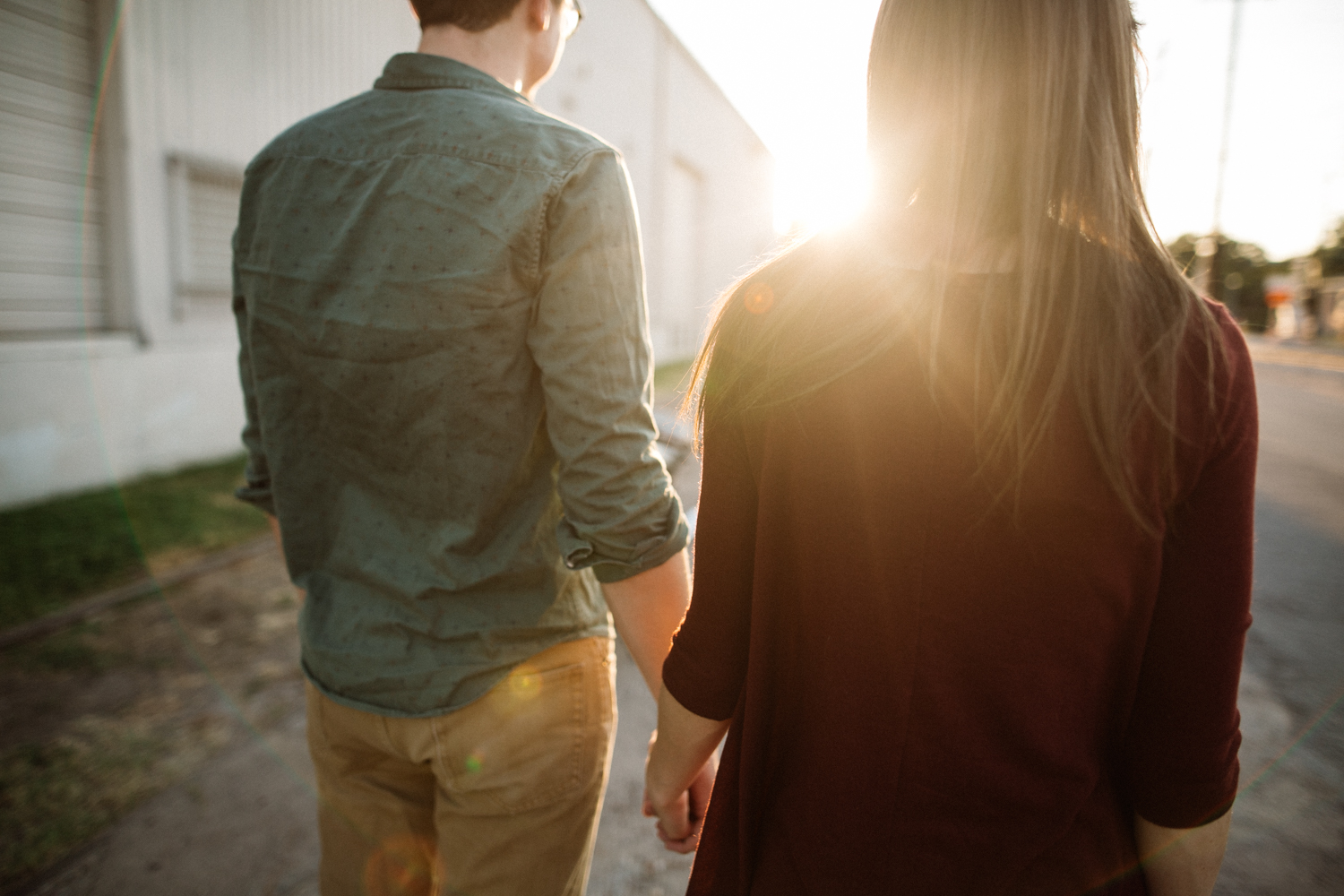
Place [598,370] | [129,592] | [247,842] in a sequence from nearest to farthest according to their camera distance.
Answer: [598,370], [247,842], [129,592]

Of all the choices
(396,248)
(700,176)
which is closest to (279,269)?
(396,248)

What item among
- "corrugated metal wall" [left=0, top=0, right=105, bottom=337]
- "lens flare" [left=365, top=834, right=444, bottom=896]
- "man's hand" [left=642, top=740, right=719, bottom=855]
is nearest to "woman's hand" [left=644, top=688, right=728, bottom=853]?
"man's hand" [left=642, top=740, right=719, bottom=855]

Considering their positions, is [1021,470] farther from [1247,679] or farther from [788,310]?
[1247,679]

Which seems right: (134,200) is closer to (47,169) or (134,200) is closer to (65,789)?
(47,169)

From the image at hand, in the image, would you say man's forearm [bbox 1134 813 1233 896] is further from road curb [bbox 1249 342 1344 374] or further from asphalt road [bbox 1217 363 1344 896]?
road curb [bbox 1249 342 1344 374]

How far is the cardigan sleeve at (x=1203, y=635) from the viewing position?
819 mm

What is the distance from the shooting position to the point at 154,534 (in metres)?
4.95

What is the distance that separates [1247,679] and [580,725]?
12.4 ft

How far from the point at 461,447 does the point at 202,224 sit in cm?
730

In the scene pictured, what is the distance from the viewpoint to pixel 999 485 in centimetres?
82

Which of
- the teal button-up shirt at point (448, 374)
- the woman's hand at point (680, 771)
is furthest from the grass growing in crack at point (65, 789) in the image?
the woman's hand at point (680, 771)

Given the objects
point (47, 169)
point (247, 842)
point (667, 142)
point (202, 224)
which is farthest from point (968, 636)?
point (667, 142)

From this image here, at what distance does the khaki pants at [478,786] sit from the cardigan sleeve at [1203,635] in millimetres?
836

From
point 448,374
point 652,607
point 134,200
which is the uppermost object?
point 134,200
